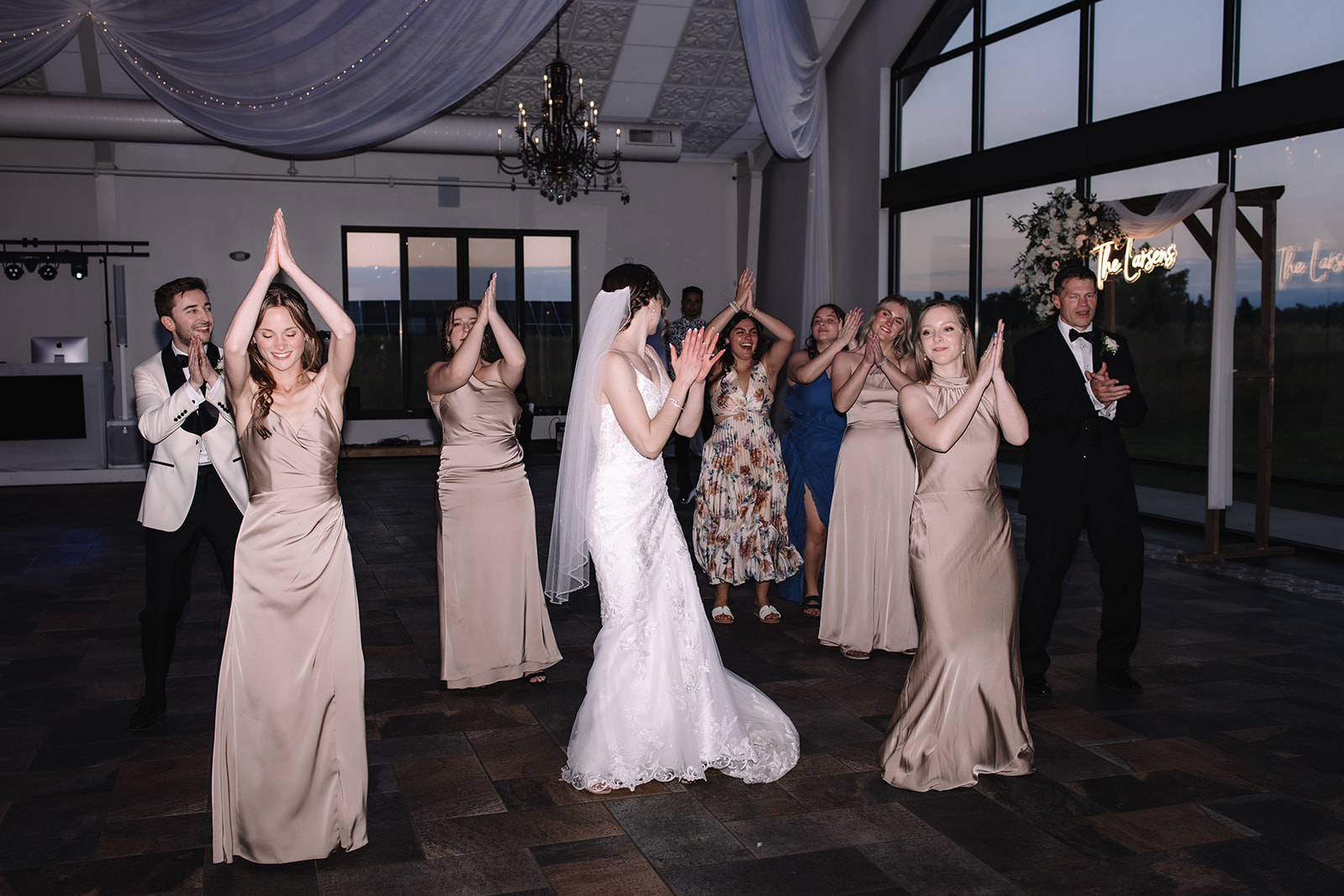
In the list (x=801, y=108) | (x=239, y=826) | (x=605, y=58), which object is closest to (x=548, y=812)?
(x=239, y=826)

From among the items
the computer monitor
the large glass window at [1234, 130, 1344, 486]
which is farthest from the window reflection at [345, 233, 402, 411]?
the large glass window at [1234, 130, 1344, 486]

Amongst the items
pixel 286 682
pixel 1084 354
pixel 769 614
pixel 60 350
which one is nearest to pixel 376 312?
pixel 60 350

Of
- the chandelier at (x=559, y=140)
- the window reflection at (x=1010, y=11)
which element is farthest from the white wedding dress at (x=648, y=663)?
the window reflection at (x=1010, y=11)

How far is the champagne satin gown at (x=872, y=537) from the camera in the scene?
4543mm

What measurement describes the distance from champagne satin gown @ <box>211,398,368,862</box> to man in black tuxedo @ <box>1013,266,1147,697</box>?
2561 millimetres

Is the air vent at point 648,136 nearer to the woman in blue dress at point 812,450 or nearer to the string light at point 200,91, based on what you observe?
the string light at point 200,91

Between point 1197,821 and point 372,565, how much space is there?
196 inches

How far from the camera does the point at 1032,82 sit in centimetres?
871

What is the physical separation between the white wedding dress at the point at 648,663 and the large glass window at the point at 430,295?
10.2 metres

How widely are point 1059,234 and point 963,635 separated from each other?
10.6ft

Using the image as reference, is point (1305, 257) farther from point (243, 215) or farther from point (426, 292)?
point (243, 215)

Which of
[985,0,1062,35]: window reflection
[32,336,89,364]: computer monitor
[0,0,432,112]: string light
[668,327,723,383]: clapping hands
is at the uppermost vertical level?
[985,0,1062,35]: window reflection

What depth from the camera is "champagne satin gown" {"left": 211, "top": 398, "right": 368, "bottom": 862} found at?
2.66 m

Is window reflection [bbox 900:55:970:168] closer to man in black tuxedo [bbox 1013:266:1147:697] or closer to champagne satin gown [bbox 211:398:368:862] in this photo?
man in black tuxedo [bbox 1013:266:1147:697]
